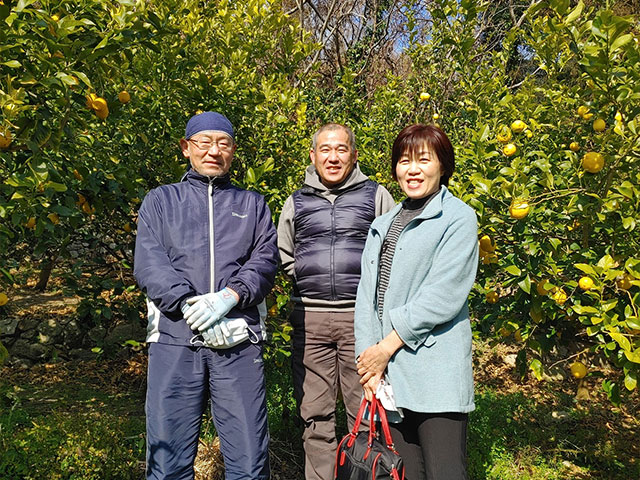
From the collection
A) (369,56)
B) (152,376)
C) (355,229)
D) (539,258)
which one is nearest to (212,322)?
(152,376)

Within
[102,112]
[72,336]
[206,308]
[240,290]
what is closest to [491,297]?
[240,290]

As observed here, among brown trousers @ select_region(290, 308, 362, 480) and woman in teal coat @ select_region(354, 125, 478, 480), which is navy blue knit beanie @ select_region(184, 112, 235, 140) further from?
brown trousers @ select_region(290, 308, 362, 480)

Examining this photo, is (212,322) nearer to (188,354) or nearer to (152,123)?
(188,354)

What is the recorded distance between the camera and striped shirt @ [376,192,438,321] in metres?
2.00

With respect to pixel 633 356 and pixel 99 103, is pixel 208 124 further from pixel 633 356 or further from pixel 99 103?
pixel 633 356

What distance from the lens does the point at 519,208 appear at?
2010mm

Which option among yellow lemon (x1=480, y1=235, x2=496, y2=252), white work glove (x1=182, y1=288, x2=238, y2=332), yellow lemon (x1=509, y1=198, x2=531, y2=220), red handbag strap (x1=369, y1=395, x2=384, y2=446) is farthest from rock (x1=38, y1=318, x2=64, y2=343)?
yellow lemon (x1=509, y1=198, x2=531, y2=220)

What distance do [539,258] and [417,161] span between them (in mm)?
676

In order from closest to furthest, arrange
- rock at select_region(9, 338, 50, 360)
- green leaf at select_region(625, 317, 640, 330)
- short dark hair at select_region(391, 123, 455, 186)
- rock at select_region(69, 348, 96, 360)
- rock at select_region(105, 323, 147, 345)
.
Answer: green leaf at select_region(625, 317, 640, 330) < short dark hair at select_region(391, 123, 455, 186) < rock at select_region(105, 323, 147, 345) < rock at select_region(9, 338, 50, 360) < rock at select_region(69, 348, 96, 360)

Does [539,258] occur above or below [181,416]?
above

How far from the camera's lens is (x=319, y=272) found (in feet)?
8.11

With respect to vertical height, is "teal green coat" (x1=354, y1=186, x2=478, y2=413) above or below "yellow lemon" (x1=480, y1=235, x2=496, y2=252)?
below

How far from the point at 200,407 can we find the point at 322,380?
644 mm

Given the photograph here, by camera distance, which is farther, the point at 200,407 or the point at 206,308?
the point at 200,407
